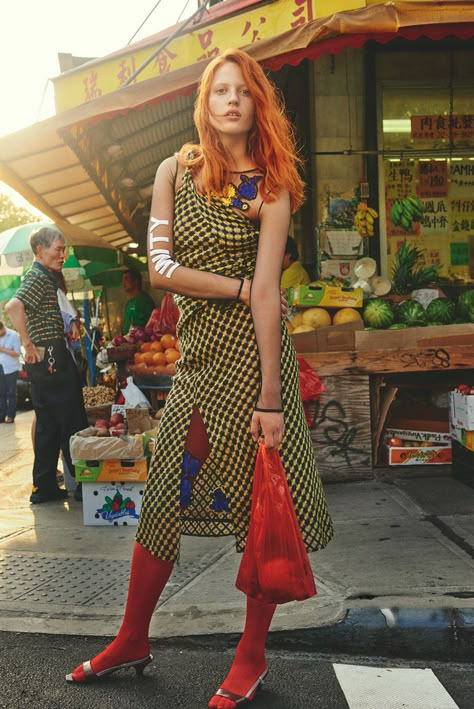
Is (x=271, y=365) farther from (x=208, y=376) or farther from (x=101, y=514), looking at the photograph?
(x=101, y=514)

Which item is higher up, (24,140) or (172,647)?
(24,140)

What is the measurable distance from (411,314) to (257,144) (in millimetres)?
3819

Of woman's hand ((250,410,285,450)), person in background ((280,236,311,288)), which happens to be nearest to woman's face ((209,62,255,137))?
woman's hand ((250,410,285,450))

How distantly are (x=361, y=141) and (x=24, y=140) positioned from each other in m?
3.56

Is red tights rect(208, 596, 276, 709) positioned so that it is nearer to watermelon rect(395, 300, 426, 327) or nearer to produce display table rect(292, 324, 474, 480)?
produce display table rect(292, 324, 474, 480)

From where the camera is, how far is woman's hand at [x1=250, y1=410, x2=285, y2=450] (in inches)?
98.0

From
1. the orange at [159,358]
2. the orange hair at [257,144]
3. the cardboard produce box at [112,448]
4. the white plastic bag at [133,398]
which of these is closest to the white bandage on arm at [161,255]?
the orange hair at [257,144]

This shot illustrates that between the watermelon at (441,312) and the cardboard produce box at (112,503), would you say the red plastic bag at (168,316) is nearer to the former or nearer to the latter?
the watermelon at (441,312)

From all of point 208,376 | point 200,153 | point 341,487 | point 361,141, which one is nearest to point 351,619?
point 208,376

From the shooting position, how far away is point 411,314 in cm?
613

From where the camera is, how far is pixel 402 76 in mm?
7961

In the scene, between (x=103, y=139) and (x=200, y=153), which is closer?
(x=200, y=153)

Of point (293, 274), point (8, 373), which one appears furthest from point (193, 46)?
point (8, 373)

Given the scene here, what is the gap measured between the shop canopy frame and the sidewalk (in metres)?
3.01
